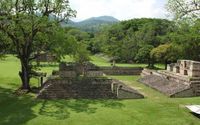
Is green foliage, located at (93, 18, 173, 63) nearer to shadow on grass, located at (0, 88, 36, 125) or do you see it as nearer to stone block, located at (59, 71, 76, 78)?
stone block, located at (59, 71, 76, 78)

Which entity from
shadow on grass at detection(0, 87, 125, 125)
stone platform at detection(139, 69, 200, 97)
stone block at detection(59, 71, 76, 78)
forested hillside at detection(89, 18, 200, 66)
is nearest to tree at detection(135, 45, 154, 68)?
forested hillside at detection(89, 18, 200, 66)

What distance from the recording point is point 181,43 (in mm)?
55125

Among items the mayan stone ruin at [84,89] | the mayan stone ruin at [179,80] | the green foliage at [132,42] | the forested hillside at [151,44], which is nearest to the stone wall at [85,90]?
the mayan stone ruin at [84,89]

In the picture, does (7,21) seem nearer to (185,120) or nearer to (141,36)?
(185,120)

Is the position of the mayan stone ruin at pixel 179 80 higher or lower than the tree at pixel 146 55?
lower

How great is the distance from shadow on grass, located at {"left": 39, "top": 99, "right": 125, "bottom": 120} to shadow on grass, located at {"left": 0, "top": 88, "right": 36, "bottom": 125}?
44.3 inches

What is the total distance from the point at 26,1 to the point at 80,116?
12600mm

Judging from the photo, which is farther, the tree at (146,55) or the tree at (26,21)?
the tree at (146,55)

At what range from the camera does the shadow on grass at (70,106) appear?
26719 mm

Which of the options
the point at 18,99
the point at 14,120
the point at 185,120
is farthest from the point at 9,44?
the point at 185,120

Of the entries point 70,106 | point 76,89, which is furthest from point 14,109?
point 76,89

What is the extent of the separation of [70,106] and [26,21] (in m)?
8.96

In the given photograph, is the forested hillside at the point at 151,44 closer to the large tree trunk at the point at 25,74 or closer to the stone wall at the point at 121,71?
the stone wall at the point at 121,71

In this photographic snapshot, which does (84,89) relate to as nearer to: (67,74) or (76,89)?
(76,89)
